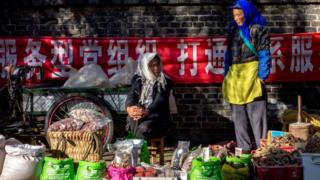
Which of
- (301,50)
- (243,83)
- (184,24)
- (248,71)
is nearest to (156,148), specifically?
(243,83)

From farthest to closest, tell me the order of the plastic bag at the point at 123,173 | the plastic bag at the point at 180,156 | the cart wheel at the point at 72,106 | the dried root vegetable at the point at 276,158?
the cart wheel at the point at 72,106, the plastic bag at the point at 180,156, the dried root vegetable at the point at 276,158, the plastic bag at the point at 123,173

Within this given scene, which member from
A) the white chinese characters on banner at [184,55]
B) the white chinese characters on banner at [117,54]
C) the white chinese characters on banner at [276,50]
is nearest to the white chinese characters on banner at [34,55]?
the white chinese characters on banner at [117,54]

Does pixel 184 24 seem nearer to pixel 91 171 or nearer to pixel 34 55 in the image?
pixel 34 55

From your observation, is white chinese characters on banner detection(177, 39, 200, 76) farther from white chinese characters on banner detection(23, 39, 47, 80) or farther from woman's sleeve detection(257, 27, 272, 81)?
white chinese characters on banner detection(23, 39, 47, 80)

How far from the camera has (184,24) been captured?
983 centimetres

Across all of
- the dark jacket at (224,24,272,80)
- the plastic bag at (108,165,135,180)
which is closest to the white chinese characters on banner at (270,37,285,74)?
the dark jacket at (224,24,272,80)

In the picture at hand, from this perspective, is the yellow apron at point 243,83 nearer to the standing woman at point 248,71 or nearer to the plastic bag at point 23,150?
the standing woman at point 248,71

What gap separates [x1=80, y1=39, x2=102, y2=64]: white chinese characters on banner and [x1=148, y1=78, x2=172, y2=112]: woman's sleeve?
1.86m

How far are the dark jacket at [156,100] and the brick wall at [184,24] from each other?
1.71 m

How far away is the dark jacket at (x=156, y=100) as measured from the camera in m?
8.05

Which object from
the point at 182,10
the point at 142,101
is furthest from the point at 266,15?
the point at 142,101

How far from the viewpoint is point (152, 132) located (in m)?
8.03

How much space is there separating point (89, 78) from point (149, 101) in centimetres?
126

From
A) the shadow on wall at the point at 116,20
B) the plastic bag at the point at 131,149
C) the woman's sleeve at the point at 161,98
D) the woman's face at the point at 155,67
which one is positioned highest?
the shadow on wall at the point at 116,20
